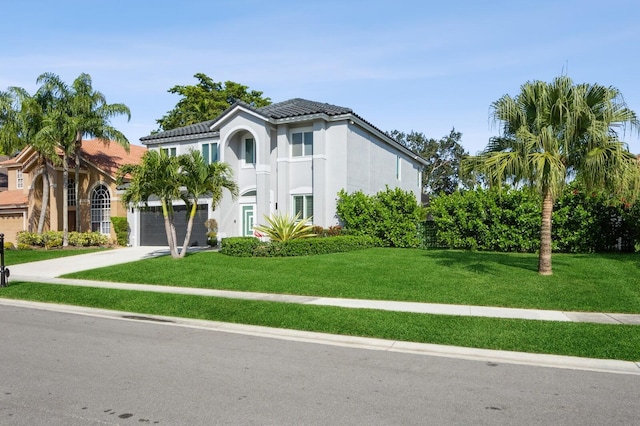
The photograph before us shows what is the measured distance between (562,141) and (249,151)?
16178 millimetres

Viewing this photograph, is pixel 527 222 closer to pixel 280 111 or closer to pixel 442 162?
pixel 280 111

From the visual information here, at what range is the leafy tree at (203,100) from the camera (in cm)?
4122

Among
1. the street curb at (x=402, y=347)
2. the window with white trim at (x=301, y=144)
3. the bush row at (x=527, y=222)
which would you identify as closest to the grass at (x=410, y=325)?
the street curb at (x=402, y=347)

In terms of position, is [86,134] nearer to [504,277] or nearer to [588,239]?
[504,277]

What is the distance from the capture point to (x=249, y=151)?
82.1 ft

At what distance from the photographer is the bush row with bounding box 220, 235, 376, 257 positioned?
60.4 feet

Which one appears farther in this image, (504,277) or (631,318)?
(504,277)

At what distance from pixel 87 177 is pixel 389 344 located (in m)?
27.1

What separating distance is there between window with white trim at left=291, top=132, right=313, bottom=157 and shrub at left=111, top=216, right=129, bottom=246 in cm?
1130

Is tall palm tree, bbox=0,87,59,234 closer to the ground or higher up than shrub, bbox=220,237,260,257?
higher up

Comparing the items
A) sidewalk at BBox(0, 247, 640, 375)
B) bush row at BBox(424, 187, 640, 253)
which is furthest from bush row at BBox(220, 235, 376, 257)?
sidewalk at BBox(0, 247, 640, 375)

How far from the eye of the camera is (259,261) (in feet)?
56.6

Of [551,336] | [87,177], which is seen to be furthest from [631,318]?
[87,177]

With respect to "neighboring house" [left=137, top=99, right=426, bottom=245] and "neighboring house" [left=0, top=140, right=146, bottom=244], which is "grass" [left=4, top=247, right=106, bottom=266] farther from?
"neighboring house" [left=137, top=99, right=426, bottom=245]
